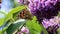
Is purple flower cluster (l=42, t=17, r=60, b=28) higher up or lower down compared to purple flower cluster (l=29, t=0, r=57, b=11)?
lower down

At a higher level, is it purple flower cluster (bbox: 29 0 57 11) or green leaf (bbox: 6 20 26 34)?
purple flower cluster (bbox: 29 0 57 11)

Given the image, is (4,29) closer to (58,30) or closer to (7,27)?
(7,27)

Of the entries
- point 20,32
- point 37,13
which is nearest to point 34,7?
point 37,13

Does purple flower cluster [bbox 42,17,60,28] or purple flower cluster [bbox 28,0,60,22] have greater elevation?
purple flower cluster [bbox 28,0,60,22]

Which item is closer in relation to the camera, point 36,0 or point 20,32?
point 36,0

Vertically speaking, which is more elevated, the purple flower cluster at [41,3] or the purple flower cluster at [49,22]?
the purple flower cluster at [41,3]

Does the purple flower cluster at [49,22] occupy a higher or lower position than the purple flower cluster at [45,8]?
lower

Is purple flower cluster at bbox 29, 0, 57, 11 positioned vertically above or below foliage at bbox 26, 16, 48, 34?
above

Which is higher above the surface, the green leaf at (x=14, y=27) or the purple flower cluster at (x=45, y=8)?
the purple flower cluster at (x=45, y=8)

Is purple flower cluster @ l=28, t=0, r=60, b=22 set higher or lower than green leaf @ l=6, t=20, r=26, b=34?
higher

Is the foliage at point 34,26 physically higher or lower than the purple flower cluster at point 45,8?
lower
